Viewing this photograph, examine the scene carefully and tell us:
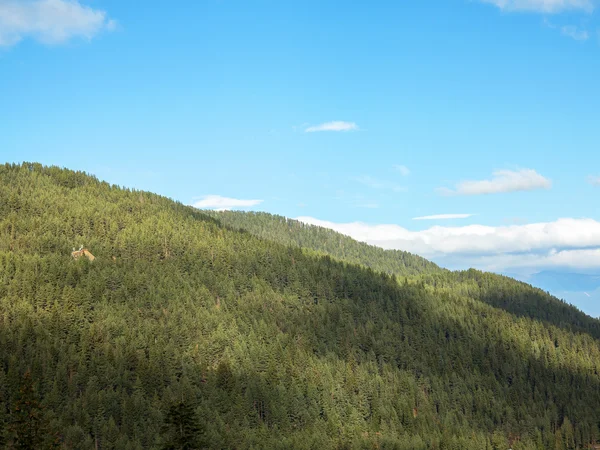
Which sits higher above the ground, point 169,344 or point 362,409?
point 169,344

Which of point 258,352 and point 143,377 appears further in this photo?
point 258,352

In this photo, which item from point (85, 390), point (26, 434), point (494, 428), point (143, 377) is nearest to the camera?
point (26, 434)

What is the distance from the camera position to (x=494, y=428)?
199 metres

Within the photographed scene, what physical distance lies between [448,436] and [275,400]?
46739mm

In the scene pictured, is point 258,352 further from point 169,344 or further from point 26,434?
point 26,434

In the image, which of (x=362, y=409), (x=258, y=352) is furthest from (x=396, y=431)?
(x=258, y=352)

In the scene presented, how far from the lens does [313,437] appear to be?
153 meters

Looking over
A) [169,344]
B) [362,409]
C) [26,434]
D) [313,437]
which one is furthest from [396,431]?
[26,434]

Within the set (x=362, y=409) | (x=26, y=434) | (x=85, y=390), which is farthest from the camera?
(x=362, y=409)

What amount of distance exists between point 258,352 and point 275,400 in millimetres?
24077

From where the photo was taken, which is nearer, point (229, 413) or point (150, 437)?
point (150, 437)

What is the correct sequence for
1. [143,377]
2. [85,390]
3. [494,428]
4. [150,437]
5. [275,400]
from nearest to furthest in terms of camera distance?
[150,437] → [85,390] → [143,377] → [275,400] → [494,428]

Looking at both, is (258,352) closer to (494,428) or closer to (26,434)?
(494,428)

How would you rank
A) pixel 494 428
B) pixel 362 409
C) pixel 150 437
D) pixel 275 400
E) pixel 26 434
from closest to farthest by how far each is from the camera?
pixel 26 434 → pixel 150 437 → pixel 275 400 → pixel 362 409 → pixel 494 428
